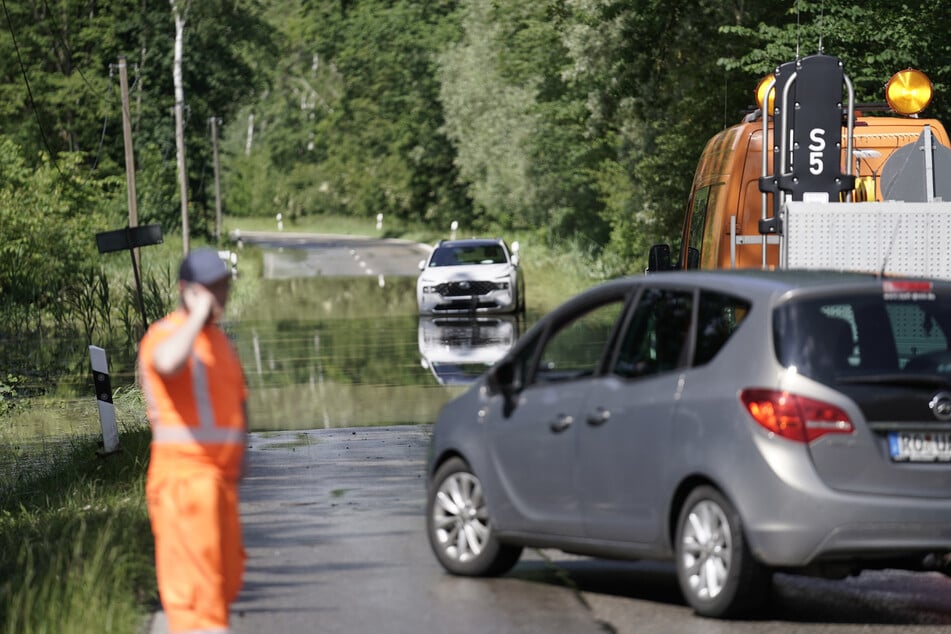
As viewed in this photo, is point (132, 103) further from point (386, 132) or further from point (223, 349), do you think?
point (223, 349)

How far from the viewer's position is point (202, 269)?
21.0 feet

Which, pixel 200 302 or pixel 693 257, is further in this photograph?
pixel 693 257

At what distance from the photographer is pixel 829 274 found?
8.70 metres

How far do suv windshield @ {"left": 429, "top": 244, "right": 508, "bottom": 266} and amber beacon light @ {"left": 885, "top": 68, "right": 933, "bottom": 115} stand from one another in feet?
66.5

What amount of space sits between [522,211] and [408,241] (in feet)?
85.6

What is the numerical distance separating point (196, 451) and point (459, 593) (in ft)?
9.72

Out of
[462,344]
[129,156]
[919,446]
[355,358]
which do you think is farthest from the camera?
[129,156]

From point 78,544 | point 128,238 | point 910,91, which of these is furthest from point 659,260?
point 128,238

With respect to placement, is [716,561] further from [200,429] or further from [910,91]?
[910,91]

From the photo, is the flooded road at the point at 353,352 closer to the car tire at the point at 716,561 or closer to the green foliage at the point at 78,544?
the green foliage at the point at 78,544

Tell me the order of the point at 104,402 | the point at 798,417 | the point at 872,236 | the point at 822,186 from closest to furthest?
the point at 798,417
the point at 872,236
the point at 822,186
the point at 104,402

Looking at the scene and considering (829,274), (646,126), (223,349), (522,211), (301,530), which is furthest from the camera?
(522,211)

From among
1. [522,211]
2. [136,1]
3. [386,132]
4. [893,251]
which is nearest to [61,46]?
[136,1]

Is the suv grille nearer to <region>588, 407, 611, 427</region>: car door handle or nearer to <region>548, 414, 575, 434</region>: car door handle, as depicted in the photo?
<region>548, 414, 575, 434</region>: car door handle
